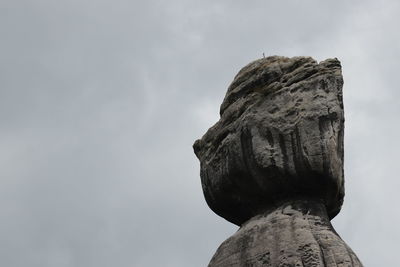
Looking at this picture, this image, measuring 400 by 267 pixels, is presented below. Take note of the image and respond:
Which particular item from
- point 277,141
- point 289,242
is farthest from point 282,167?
point 289,242

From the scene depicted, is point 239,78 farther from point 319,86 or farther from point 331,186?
point 331,186

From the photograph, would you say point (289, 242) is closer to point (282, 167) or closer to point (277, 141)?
point (282, 167)

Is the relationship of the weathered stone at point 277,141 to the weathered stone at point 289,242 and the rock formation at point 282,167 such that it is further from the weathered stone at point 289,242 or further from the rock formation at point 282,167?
the weathered stone at point 289,242

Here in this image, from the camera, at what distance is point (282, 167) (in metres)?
13.7

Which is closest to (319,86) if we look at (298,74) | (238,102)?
(298,74)

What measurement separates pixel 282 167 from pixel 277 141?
46 cm

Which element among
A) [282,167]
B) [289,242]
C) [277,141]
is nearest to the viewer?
[289,242]

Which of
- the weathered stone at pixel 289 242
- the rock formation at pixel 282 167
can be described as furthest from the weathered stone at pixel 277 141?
the weathered stone at pixel 289 242

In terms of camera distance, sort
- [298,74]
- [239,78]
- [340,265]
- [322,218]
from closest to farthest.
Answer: [340,265] < [322,218] < [298,74] < [239,78]

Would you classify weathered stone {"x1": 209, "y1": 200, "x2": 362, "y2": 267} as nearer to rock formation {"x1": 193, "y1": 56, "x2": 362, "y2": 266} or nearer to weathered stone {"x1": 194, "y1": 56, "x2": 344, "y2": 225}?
rock formation {"x1": 193, "y1": 56, "x2": 362, "y2": 266}

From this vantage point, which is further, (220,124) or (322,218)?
(220,124)

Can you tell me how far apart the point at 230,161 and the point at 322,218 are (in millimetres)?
1810

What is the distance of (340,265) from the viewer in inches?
495

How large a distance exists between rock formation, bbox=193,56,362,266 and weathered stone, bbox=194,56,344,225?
15 millimetres
